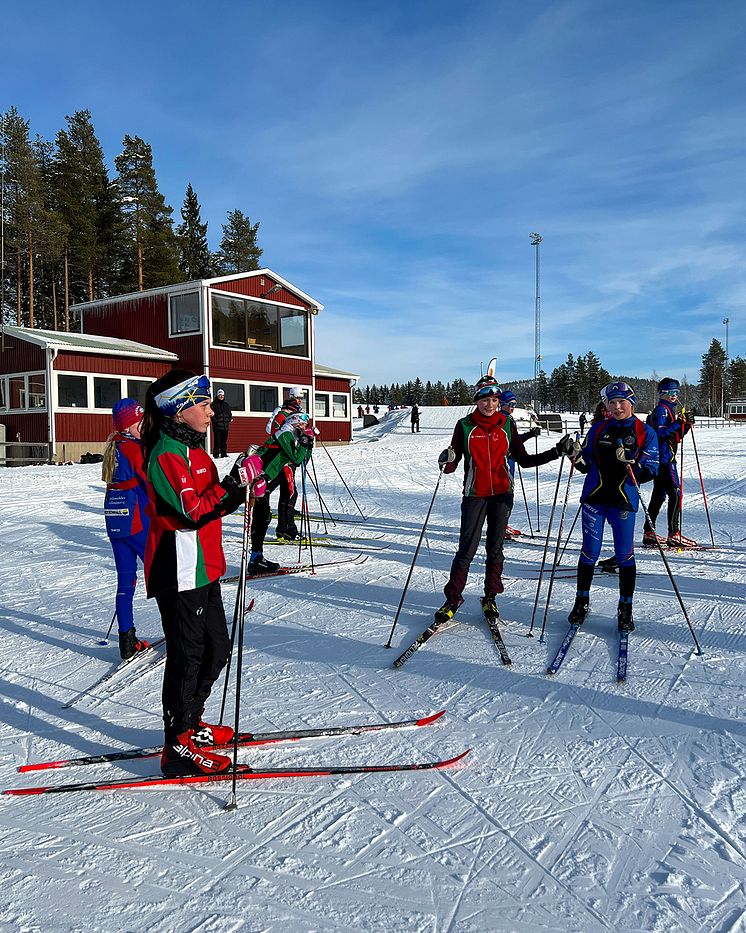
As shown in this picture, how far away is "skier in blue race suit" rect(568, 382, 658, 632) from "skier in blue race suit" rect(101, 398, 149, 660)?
3.22 meters

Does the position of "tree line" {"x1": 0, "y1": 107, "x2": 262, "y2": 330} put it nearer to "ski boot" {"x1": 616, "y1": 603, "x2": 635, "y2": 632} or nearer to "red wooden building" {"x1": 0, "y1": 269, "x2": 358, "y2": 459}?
"red wooden building" {"x1": 0, "y1": 269, "x2": 358, "y2": 459}

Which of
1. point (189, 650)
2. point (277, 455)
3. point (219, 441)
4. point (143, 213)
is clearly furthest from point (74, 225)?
point (189, 650)

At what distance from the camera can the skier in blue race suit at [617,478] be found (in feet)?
15.0

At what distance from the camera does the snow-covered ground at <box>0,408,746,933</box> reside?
83.1 inches

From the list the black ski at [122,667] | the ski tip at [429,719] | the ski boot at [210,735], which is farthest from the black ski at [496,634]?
the black ski at [122,667]

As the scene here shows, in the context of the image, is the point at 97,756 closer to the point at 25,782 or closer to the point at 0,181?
the point at 25,782

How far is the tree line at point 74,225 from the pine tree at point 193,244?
21.7ft

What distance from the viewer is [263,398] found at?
24469 mm

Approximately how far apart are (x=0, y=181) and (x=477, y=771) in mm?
44174

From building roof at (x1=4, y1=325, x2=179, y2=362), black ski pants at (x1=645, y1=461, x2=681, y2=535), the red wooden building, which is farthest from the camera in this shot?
the red wooden building

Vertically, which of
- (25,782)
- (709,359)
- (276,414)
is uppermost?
(709,359)

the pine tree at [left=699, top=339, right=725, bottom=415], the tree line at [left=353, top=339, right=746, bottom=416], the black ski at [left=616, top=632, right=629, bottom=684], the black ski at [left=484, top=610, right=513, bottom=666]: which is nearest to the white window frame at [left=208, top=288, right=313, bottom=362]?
the black ski at [left=484, top=610, right=513, bottom=666]

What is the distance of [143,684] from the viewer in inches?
158

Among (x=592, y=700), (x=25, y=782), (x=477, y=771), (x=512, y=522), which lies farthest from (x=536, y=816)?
(x=512, y=522)
